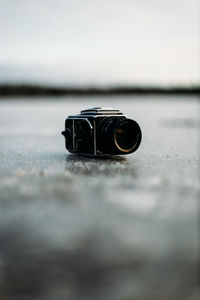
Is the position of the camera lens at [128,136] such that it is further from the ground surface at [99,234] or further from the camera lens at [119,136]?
the ground surface at [99,234]

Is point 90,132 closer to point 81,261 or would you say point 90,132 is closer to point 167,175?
point 167,175

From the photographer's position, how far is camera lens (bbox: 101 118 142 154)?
442 cm

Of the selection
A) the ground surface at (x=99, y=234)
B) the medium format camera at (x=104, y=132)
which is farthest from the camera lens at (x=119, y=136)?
the ground surface at (x=99, y=234)

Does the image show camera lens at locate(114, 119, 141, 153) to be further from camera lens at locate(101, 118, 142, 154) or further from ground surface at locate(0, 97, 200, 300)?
ground surface at locate(0, 97, 200, 300)

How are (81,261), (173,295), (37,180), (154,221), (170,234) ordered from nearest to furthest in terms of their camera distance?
(173,295) < (81,261) < (170,234) < (154,221) < (37,180)

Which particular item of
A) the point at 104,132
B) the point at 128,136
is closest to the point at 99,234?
the point at 104,132

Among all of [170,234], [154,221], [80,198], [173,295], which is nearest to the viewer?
[173,295]

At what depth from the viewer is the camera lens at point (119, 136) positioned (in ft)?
14.5

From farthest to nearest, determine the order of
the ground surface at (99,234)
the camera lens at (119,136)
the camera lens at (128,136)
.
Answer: the camera lens at (128,136)
the camera lens at (119,136)
the ground surface at (99,234)

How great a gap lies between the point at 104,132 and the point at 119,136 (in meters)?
0.26

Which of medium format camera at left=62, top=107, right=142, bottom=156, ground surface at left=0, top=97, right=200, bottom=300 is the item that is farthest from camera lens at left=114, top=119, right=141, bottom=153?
ground surface at left=0, top=97, right=200, bottom=300

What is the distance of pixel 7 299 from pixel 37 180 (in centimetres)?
198

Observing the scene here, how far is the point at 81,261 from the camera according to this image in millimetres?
1807

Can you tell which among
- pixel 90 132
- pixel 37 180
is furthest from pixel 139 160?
pixel 37 180
